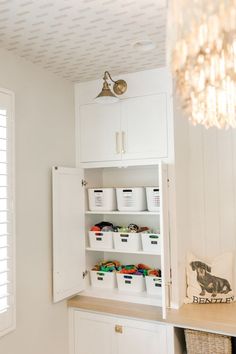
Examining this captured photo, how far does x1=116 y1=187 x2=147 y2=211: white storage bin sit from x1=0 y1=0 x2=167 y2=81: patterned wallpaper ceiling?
0.96 meters

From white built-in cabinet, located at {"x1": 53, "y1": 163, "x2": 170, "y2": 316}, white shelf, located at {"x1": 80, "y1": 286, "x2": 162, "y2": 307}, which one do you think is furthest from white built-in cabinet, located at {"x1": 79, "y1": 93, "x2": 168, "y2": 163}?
white shelf, located at {"x1": 80, "y1": 286, "x2": 162, "y2": 307}

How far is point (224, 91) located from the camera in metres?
1.11

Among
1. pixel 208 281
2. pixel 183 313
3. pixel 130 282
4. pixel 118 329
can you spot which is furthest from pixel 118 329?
pixel 208 281

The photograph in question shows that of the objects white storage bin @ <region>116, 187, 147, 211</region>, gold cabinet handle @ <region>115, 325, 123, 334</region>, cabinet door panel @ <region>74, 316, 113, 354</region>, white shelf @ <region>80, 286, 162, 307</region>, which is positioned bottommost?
cabinet door panel @ <region>74, 316, 113, 354</region>

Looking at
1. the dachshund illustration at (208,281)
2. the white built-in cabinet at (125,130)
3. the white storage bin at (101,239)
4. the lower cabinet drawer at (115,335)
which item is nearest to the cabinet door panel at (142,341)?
the lower cabinet drawer at (115,335)

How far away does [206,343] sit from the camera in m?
2.41

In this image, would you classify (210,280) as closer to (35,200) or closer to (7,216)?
(35,200)

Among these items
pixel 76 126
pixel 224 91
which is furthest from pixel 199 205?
pixel 224 91

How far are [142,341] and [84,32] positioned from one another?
2.17 metres

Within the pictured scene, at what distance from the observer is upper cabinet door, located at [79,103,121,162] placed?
286cm

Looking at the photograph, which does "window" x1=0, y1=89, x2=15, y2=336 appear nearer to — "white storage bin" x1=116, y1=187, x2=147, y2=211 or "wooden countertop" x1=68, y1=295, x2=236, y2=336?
"wooden countertop" x1=68, y1=295, x2=236, y2=336

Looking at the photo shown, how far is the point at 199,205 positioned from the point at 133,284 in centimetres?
85

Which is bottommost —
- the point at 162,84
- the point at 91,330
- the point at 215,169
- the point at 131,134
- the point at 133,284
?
the point at 91,330

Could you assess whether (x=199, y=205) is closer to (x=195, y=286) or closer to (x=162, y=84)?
(x=195, y=286)
